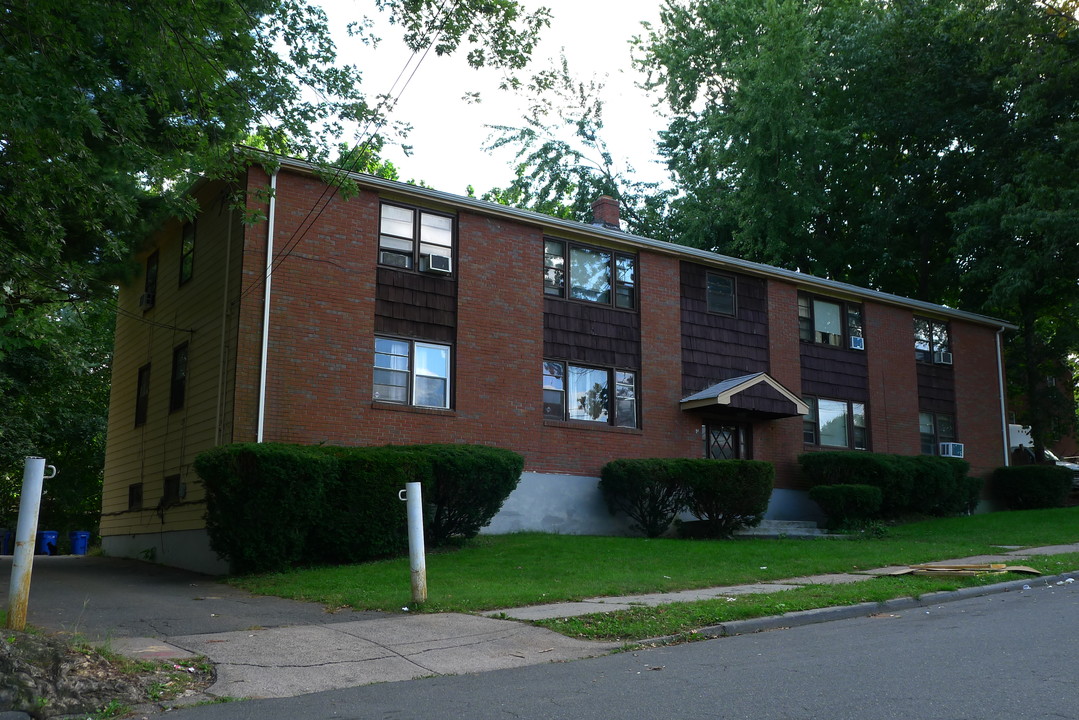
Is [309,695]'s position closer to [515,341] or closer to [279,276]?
[279,276]

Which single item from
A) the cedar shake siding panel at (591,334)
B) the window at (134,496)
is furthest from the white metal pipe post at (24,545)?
the window at (134,496)

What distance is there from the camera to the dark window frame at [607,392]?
2017cm

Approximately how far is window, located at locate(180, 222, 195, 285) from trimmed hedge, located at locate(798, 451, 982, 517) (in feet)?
48.1

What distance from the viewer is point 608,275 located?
21531 millimetres

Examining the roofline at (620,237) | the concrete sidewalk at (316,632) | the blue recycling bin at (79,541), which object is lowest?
the blue recycling bin at (79,541)


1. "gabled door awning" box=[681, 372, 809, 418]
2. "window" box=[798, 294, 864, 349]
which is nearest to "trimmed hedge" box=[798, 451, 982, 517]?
"gabled door awning" box=[681, 372, 809, 418]

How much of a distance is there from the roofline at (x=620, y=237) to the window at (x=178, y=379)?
15.4ft

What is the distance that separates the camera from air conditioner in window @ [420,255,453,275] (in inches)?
742

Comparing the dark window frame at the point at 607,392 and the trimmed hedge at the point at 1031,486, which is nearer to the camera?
the dark window frame at the point at 607,392

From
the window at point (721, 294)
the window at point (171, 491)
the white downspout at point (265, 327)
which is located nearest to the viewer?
the white downspout at point (265, 327)

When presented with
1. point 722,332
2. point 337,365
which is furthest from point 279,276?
point 722,332

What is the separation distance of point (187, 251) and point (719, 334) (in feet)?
39.9

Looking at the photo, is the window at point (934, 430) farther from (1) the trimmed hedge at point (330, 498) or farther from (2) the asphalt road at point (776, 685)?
(2) the asphalt road at point (776, 685)

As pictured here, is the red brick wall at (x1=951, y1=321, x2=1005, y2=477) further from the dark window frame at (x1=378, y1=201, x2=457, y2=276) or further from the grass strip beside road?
the dark window frame at (x1=378, y1=201, x2=457, y2=276)
